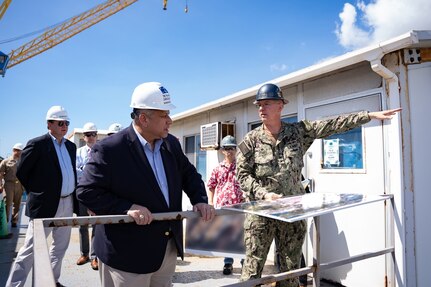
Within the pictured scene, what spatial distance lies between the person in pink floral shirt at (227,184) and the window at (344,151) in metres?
1.24

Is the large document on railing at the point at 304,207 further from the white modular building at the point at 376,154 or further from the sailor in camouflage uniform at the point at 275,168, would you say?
the white modular building at the point at 376,154

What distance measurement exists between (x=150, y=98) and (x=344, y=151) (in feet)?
9.99

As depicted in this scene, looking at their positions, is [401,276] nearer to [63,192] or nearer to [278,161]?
[278,161]

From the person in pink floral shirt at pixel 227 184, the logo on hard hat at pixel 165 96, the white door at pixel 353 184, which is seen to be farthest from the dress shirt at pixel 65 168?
the white door at pixel 353 184

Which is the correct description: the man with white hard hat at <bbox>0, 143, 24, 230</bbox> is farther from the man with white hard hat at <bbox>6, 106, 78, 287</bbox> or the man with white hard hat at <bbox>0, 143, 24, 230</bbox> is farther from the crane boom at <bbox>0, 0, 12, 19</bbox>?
the crane boom at <bbox>0, 0, 12, 19</bbox>

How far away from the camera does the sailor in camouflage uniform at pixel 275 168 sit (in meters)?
2.64

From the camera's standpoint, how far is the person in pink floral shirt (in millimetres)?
4473

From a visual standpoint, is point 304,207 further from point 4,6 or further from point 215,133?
point 4,6

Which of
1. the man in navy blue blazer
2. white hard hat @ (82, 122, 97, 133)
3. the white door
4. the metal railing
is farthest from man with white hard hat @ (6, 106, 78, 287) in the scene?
the white door

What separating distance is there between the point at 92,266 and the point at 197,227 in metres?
1.84

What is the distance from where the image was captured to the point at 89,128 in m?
5.26

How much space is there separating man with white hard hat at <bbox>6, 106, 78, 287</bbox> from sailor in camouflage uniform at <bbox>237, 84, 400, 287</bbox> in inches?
83.9

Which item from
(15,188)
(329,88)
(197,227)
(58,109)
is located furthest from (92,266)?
(15,188)

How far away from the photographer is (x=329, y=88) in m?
4.32
